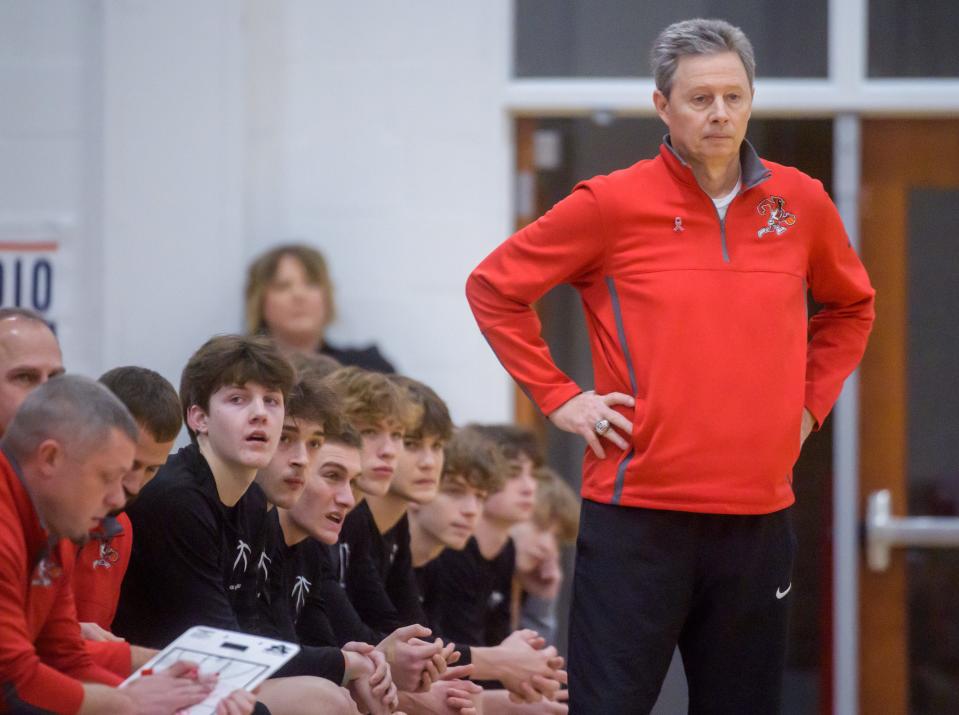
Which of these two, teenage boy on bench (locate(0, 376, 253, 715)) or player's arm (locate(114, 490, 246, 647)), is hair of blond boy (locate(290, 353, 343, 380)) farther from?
teenage boy on bench (locate(0, 376, 253, 715))

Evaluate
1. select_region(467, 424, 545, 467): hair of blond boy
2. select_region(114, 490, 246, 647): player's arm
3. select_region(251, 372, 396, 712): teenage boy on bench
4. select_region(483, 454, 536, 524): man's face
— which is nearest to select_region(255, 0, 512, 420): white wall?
select_region(467, 424, 545, 467): hair of blond boy

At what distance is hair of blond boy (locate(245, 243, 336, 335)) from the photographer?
14.1 feet

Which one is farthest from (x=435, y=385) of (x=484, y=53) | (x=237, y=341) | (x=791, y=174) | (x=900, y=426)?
(x=791, y=174)

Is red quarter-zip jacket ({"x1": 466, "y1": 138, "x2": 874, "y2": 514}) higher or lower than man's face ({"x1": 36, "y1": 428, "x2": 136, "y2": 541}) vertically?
higher

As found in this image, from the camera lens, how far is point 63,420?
1.94 m

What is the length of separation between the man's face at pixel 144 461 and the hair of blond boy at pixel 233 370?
0.14m

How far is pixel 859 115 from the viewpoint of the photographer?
14.8 feet

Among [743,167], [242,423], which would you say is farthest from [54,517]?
[743,167]

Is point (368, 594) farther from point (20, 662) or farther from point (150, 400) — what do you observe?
point (20, 662)

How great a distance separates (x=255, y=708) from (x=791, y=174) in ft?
4.00

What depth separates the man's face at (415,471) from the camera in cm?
309

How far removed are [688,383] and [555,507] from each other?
6.28 feet

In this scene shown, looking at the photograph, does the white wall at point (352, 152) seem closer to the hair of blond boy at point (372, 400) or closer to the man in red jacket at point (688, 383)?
the hair of blond boy at point (372, 400)

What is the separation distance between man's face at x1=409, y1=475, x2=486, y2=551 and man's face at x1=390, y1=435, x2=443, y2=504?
0.20 metres
